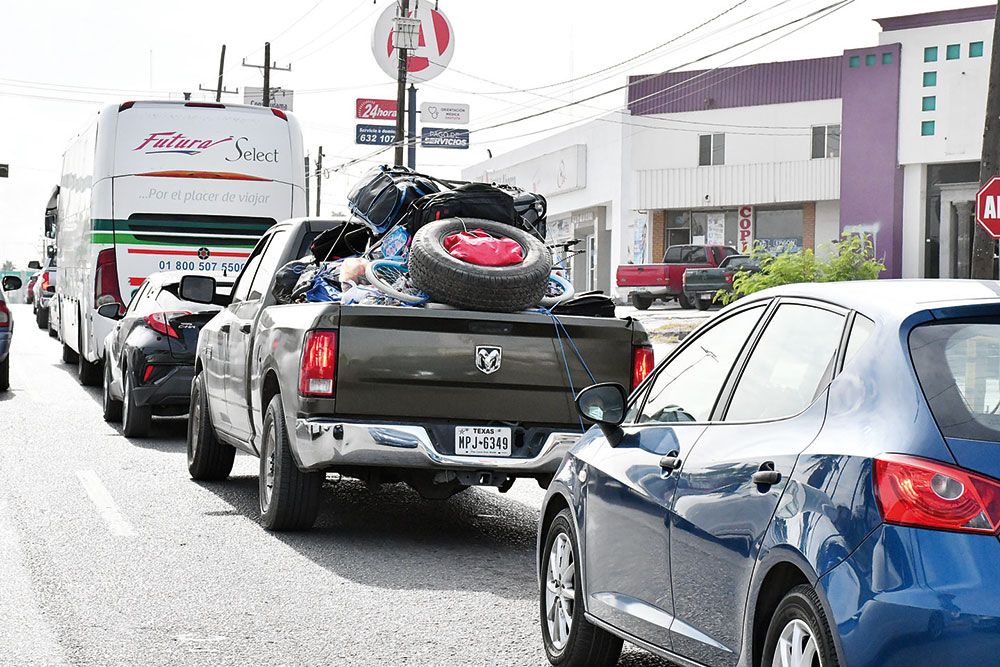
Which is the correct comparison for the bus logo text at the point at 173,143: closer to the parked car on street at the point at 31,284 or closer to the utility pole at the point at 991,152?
the utility pole at the point at 991,152

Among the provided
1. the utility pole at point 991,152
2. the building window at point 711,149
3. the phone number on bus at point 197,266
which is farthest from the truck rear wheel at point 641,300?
the utility pole at point 991,152

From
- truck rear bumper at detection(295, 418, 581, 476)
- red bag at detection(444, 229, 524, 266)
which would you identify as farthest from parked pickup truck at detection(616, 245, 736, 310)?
truck rear bumper at detection(295, 418, 581, 476)

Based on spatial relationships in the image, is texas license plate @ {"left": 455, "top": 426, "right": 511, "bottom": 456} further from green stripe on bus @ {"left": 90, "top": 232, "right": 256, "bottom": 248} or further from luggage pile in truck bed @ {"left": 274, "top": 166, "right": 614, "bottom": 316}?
green stripe on bus @ {"left": 90, "top": 232, "right": 256, "bottom": 248}

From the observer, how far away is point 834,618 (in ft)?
12.2

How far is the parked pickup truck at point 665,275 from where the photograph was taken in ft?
140

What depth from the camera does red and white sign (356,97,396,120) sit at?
47.9m

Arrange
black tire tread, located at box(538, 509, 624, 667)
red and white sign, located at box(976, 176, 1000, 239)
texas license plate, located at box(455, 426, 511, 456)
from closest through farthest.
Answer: black tire tread, located at box(538, 509, 624, 667)
texas license plate, located at box(455, 426, 511, 456)
red and white sign, located at box(976, 176, 1000, 239)

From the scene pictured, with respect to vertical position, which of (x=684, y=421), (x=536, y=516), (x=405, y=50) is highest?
(x=405, y=50)

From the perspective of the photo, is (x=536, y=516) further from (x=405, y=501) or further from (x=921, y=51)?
(x=921, y=51)

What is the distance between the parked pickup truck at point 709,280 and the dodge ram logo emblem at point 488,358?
30851 mm

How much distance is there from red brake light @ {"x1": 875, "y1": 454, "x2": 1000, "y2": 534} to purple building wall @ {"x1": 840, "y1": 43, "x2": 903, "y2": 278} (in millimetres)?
39600

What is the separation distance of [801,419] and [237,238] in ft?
53.1

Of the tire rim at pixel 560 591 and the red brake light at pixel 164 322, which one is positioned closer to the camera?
the tire rim at pixel 560 591

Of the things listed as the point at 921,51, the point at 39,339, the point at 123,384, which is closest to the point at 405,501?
the point at 123,384
